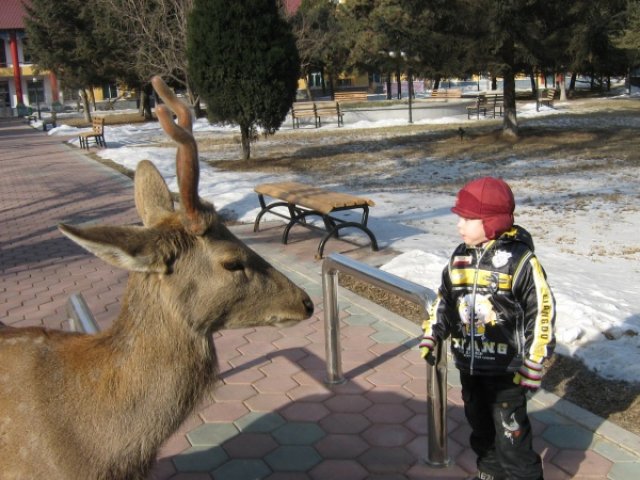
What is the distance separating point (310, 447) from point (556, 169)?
12.2 metres

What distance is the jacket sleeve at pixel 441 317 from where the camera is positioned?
318 centimetres

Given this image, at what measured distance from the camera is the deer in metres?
2.13

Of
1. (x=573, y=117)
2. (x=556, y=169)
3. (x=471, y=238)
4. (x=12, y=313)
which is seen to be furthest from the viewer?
(x=573, y=117)

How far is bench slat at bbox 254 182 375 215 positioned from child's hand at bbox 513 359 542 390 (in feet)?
16.2

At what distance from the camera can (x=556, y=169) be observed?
14.5 meters

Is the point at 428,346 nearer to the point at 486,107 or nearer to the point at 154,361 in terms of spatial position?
the point at 154,361

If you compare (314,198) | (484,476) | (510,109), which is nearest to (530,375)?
(484,476)

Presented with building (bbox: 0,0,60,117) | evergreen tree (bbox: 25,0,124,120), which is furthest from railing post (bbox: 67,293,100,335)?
building (bbox: 0,0,60,117)

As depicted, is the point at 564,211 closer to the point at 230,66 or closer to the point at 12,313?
the point at 12,313

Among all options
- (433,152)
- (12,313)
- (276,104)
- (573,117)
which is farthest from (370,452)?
(573,117)

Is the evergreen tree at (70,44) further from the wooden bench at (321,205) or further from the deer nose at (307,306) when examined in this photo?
the deer nose at (307,306)

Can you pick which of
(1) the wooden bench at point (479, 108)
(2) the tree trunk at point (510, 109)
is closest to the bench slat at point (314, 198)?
(2) the tree trunk at point (510, 109)

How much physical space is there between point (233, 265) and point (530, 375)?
55.9 inches

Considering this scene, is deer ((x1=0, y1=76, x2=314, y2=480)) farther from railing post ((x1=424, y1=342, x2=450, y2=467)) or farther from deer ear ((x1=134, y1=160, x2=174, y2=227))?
railing post ((x1=424, y1=342, x2=450, y2=467))
